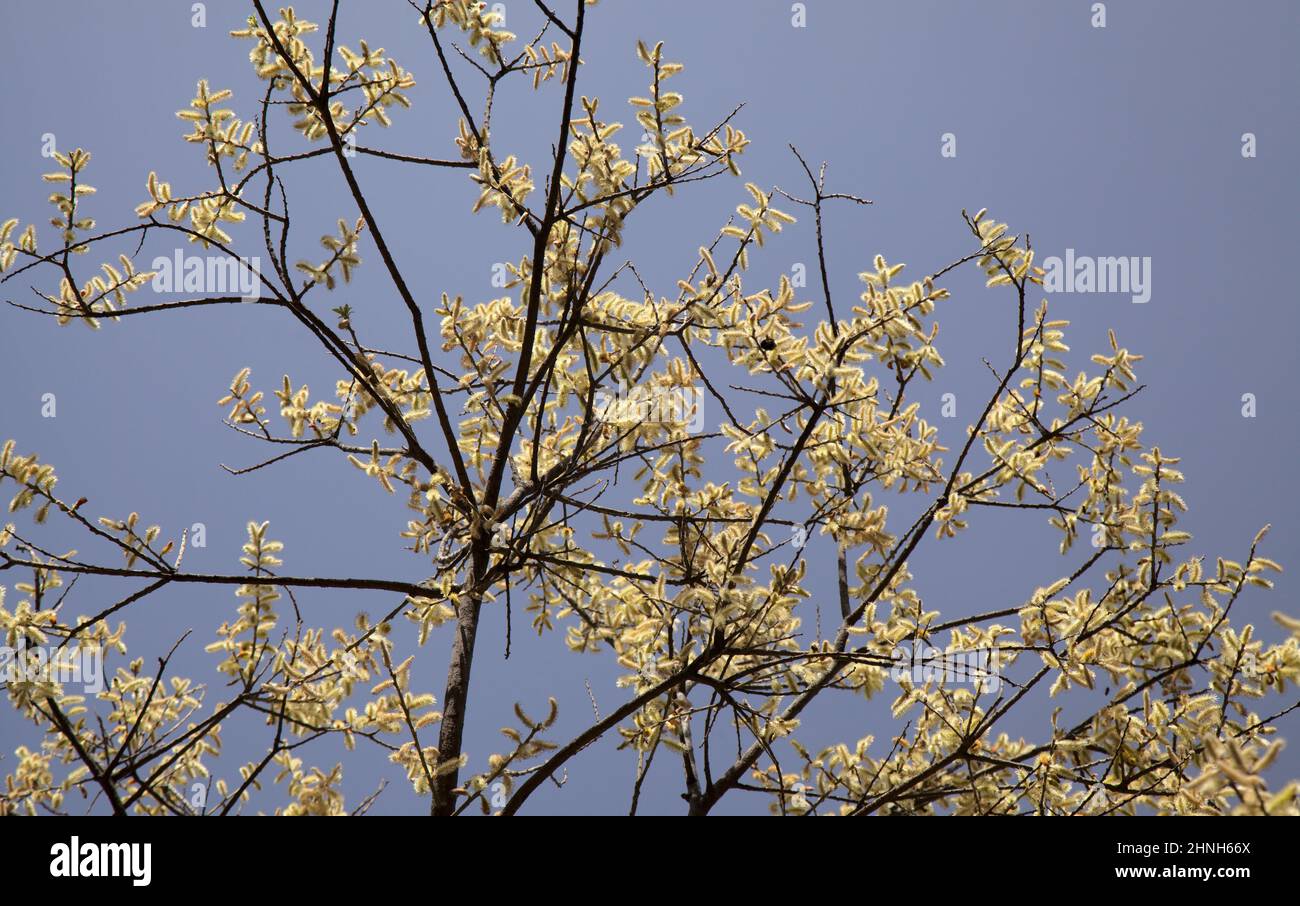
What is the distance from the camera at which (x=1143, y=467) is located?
4.46 metres

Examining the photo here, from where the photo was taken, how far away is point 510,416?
3.97 m

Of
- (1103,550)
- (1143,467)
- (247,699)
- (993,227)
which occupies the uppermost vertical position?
(993,227)

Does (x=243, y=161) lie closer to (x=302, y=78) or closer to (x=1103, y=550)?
(x=302, y=78)
